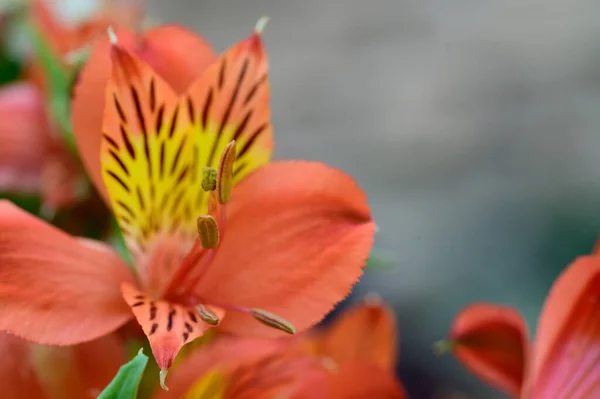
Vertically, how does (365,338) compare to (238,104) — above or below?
below

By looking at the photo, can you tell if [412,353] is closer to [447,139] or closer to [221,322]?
[447,139]

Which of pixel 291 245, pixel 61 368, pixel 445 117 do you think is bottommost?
pixel 445 117

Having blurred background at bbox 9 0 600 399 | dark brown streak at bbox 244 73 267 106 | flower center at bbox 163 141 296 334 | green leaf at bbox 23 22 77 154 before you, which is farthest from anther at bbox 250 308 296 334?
blurred background at bbox 9 0 600 399

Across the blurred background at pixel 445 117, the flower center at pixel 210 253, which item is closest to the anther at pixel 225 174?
the flower center at pixel 210 253

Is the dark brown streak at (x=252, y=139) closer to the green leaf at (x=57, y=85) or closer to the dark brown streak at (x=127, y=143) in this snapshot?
the dark brown streak at (x=127, y=143)

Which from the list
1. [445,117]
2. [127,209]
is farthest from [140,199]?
[445,117]

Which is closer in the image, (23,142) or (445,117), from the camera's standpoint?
(23,142)

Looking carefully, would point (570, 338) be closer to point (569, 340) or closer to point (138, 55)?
point (569, 340)
